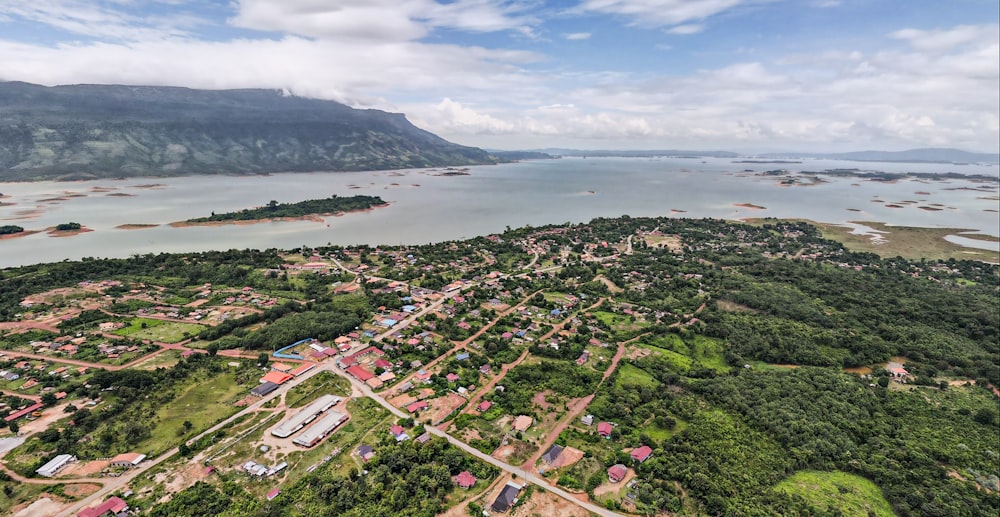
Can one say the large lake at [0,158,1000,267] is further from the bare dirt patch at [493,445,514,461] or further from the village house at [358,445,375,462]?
the bare dirt patch at [493,445,514,461]

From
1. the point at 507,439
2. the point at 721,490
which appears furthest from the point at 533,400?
the point at 721,490

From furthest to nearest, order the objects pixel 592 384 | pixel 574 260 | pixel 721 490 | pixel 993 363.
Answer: pixel 574 260 < pixel 993 363 < pixel 592 384 < pixel 721 490

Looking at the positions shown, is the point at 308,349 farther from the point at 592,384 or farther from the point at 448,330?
the point at 592,384

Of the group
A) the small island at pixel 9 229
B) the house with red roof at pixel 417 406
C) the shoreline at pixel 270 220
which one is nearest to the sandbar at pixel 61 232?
the small island at pixel 9 229

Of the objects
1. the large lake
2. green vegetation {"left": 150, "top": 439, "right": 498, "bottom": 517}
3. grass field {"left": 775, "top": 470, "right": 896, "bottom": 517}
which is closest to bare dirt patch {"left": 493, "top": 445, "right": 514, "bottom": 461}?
green vegetation {"left": 150, "top": 439, "right": 498, "bottom": 517}

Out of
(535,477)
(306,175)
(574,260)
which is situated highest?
(306,175)

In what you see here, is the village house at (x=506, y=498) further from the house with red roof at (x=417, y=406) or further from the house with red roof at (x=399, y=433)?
the house with red roof at (x=417, y=406)
